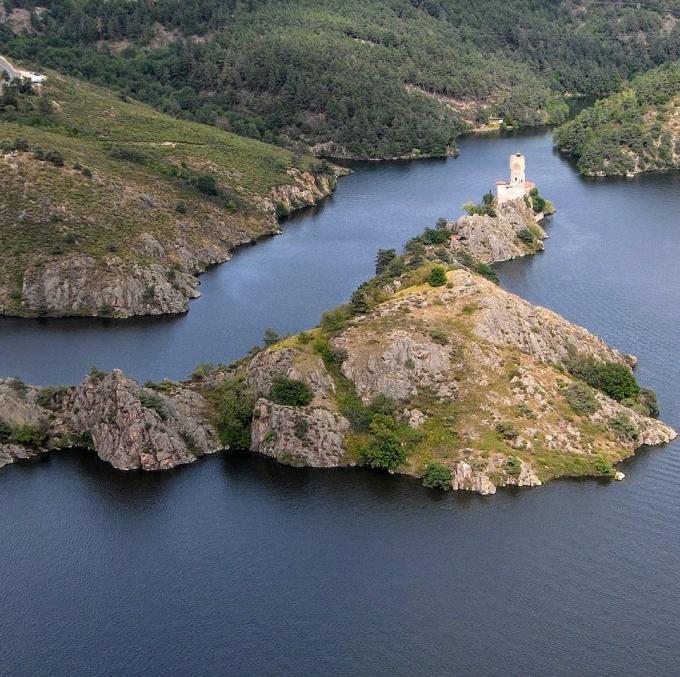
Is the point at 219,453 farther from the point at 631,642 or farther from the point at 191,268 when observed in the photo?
the point at 191,268

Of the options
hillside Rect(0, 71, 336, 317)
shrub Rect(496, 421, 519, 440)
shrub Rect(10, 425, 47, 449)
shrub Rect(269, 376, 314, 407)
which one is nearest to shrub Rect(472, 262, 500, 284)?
hillside Rect(0, 71, 336, 317)

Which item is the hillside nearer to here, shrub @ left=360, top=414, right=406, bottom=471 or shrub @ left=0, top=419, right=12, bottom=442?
shrub @ left=0, top=419, right=12, bottom=442

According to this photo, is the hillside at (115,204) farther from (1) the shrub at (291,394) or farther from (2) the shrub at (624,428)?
(2) the shrub at (624,428)

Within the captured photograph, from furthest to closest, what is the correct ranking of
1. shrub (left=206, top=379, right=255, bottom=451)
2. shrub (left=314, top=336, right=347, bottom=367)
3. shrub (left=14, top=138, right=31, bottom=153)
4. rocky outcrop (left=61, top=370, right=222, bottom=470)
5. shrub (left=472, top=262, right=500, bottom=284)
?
shrub (left=14, top=138, right=31, bottom=153)
shrub (left=472, top=262, right=500, bottom=284)
shrub (left=314, top=336, right=347, bottom=367)
shrub (left=206, top=379, right=255, bottom=451)
rocky outcrop (left=61, top=370, right=222, bottom=470)

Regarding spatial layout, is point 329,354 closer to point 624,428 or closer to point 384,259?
point 624,428

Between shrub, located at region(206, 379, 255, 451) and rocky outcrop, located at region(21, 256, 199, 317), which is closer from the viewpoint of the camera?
shrub, located at region(206, 379, 255, 451)

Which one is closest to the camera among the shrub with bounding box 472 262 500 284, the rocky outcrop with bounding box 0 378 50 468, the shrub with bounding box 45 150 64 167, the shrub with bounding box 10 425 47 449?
the rocky outcrop with bounding box 0 378 50 468

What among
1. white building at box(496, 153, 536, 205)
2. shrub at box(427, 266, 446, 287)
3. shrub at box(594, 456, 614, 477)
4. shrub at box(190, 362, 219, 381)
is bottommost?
shrub at box(594, 456, 614, 477)

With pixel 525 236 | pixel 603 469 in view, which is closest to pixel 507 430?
pixel 603 469
